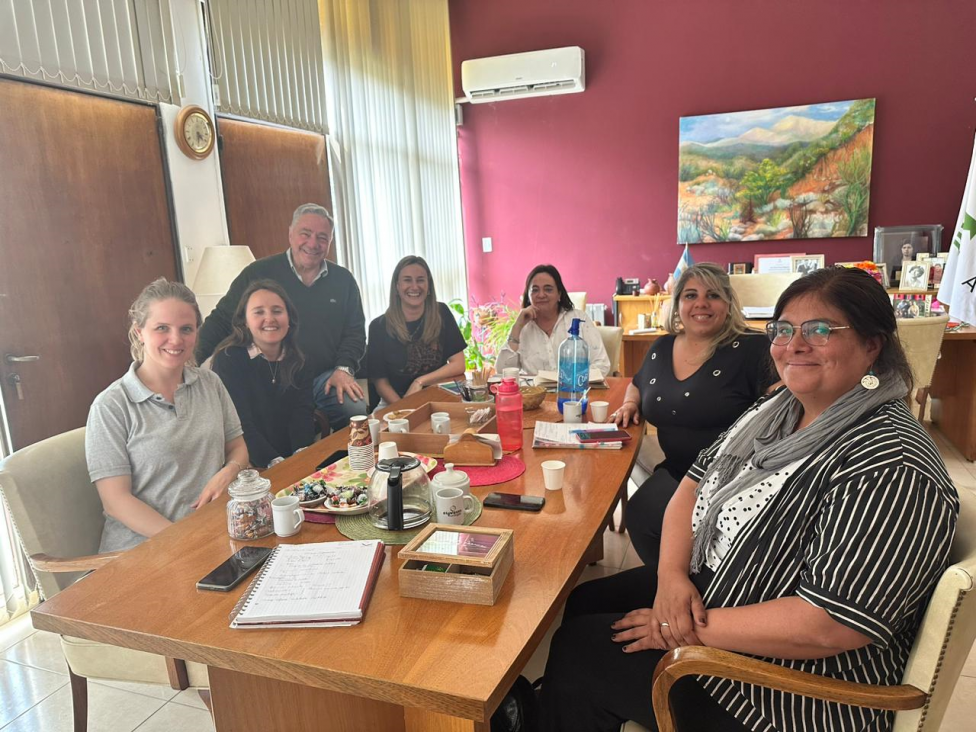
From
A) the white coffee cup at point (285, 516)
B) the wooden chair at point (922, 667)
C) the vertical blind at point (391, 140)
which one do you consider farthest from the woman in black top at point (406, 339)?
the wooden chair at point (922, 667)

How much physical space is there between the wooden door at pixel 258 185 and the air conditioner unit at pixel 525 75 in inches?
114

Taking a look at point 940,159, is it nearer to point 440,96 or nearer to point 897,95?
point 897,95

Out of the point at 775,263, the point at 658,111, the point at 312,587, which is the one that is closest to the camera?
the point at 312,587

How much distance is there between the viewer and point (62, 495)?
5.62 feet

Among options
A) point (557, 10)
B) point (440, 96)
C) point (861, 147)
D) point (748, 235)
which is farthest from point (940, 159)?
point (440, 96)

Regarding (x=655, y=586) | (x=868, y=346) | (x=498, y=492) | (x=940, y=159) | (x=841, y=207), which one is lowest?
(x=655, y=586)

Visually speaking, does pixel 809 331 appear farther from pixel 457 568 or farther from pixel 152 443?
pixel 152 443

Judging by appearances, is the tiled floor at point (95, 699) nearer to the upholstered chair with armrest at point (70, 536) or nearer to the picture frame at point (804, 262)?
the upholstered chair with armrest at point (70, 536)

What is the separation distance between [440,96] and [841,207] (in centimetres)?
336

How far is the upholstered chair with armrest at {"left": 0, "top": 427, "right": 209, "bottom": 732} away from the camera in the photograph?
1537mm

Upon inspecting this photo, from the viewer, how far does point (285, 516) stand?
1438 millimetres

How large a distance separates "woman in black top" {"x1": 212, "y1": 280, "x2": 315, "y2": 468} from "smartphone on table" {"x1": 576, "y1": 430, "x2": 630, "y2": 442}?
3.33ft

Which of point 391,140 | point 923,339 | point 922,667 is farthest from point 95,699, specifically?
point 923,339

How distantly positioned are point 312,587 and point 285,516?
0.28 meters
